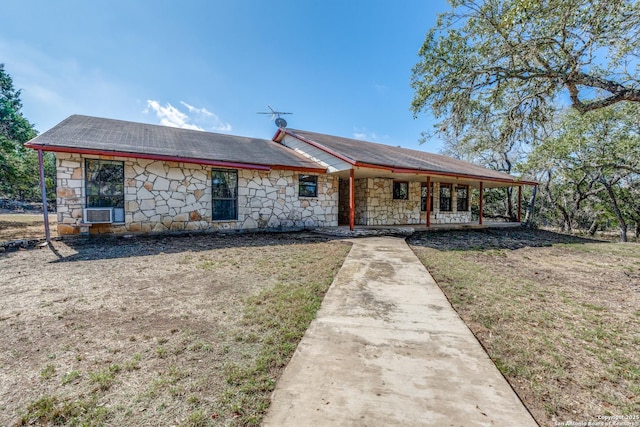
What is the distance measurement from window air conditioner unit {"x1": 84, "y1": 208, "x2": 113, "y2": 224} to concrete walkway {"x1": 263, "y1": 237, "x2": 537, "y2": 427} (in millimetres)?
7327

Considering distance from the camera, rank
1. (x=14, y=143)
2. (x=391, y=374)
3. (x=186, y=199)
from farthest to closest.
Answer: (x=14, y=143) → (x=186, y=199) → (x=391, y=374)

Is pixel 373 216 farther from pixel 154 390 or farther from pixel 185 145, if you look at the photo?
pixel 154 390

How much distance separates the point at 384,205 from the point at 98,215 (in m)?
10.5

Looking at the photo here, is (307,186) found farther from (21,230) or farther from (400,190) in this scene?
(21,230)

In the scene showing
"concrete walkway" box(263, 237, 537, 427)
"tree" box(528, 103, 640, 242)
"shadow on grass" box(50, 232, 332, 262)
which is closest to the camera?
"concrete walkway" box(263, 237, 537, 427)

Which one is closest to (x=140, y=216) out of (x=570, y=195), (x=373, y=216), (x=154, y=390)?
(x=154, y=390)

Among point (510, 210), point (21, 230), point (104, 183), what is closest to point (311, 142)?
point (104, 183)

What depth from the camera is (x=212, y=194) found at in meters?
9.52

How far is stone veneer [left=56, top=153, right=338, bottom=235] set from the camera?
25.1 feet

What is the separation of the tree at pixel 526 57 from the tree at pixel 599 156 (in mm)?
5059

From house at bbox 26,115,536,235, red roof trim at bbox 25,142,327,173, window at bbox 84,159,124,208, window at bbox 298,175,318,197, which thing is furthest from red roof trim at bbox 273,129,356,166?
window at bbox 84,159,124,208

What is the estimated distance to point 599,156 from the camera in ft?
40.4

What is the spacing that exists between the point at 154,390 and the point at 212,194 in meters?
8.20

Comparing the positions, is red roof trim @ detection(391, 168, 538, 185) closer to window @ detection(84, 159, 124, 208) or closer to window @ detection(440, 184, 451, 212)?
window @ detection(440, 184, 451, 212)
